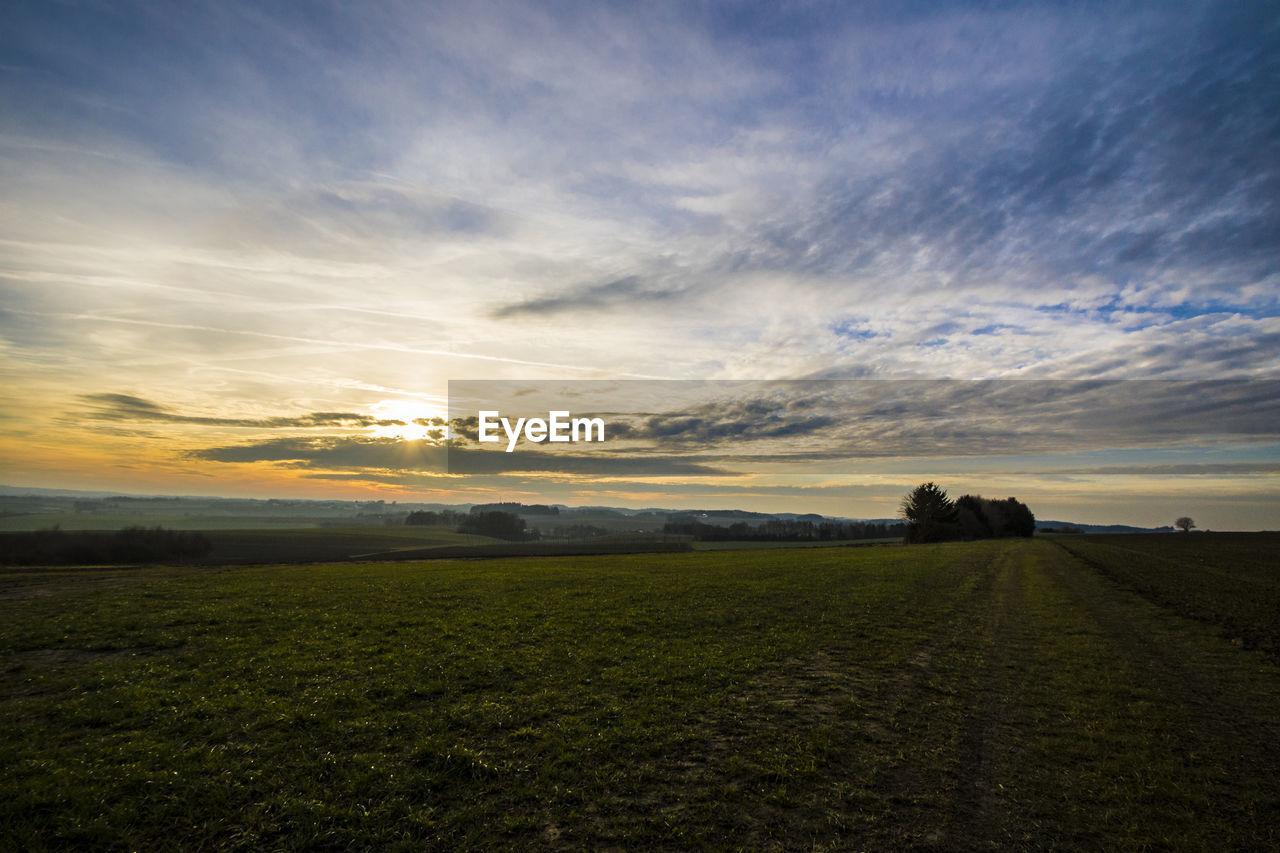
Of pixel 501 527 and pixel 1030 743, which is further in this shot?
pixel 501 527

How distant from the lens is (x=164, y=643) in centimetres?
1758

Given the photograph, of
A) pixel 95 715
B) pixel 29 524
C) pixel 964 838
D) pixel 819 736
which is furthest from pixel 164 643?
pixel 29 524

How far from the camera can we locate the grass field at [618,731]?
26.9 ft

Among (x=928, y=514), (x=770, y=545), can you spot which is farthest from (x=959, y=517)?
(x=770, y=545)

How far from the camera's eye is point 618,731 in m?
11.5

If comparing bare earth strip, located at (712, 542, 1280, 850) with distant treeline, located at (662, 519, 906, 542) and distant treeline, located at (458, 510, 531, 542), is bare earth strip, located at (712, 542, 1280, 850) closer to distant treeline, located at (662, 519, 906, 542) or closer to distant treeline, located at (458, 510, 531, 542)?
distant treeline, located at (662, 519, 906, 542)

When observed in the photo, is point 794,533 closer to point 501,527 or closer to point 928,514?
point 928,514

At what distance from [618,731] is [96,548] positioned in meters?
110

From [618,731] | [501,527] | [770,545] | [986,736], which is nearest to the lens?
[618,731]

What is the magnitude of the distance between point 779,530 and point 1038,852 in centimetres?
19950

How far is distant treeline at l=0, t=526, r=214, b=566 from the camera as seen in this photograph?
71812mm

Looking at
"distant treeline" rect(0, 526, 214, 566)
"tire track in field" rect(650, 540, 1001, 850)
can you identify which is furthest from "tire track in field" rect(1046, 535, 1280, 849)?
"distant treeline" rect(0, 526, 214, 566)

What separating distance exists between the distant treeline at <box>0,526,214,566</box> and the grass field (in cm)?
7353

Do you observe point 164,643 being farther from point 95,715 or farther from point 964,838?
point 964,838
